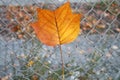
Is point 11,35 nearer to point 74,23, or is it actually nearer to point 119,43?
point 119,43

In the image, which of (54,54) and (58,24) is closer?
(58,24)

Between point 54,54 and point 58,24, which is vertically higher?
point 58,24

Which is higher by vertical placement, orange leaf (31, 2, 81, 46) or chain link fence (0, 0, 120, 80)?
orange leaf (31, 2, 81, 46)

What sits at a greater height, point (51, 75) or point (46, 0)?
point (46, 0)

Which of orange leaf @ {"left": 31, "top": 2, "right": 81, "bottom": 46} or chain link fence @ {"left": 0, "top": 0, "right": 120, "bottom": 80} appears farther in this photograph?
chain link fence @ {"left": 0, "top": 0, "right": 120, "bottom": 80}

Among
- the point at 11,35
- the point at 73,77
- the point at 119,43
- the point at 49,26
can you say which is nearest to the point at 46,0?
the point at 11,35
